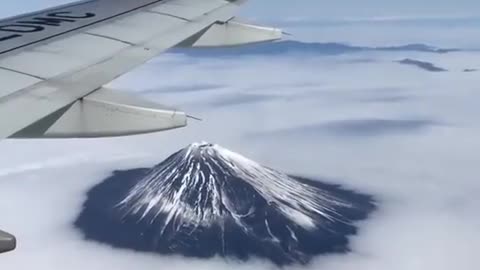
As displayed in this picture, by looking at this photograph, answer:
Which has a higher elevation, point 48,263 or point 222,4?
point 222,4

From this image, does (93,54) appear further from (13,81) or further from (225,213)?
(225,213)

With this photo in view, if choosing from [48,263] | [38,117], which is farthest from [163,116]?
[48,263]

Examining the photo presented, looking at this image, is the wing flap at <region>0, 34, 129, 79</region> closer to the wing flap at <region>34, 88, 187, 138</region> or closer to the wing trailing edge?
the wing flap at <region>34, 88, 187, 138</region>

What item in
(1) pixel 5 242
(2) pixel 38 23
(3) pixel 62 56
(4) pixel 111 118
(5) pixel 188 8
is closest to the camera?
(1) pixel 5 242

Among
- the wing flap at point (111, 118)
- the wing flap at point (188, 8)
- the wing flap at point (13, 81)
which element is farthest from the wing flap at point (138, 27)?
the wing flap at point (13, 81)

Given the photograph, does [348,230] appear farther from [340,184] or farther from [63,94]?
[63,94]

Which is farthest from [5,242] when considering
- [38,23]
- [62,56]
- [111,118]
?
[38,23]

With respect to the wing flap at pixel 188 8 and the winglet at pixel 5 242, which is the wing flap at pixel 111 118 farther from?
the wing flap at pixel 188 8
